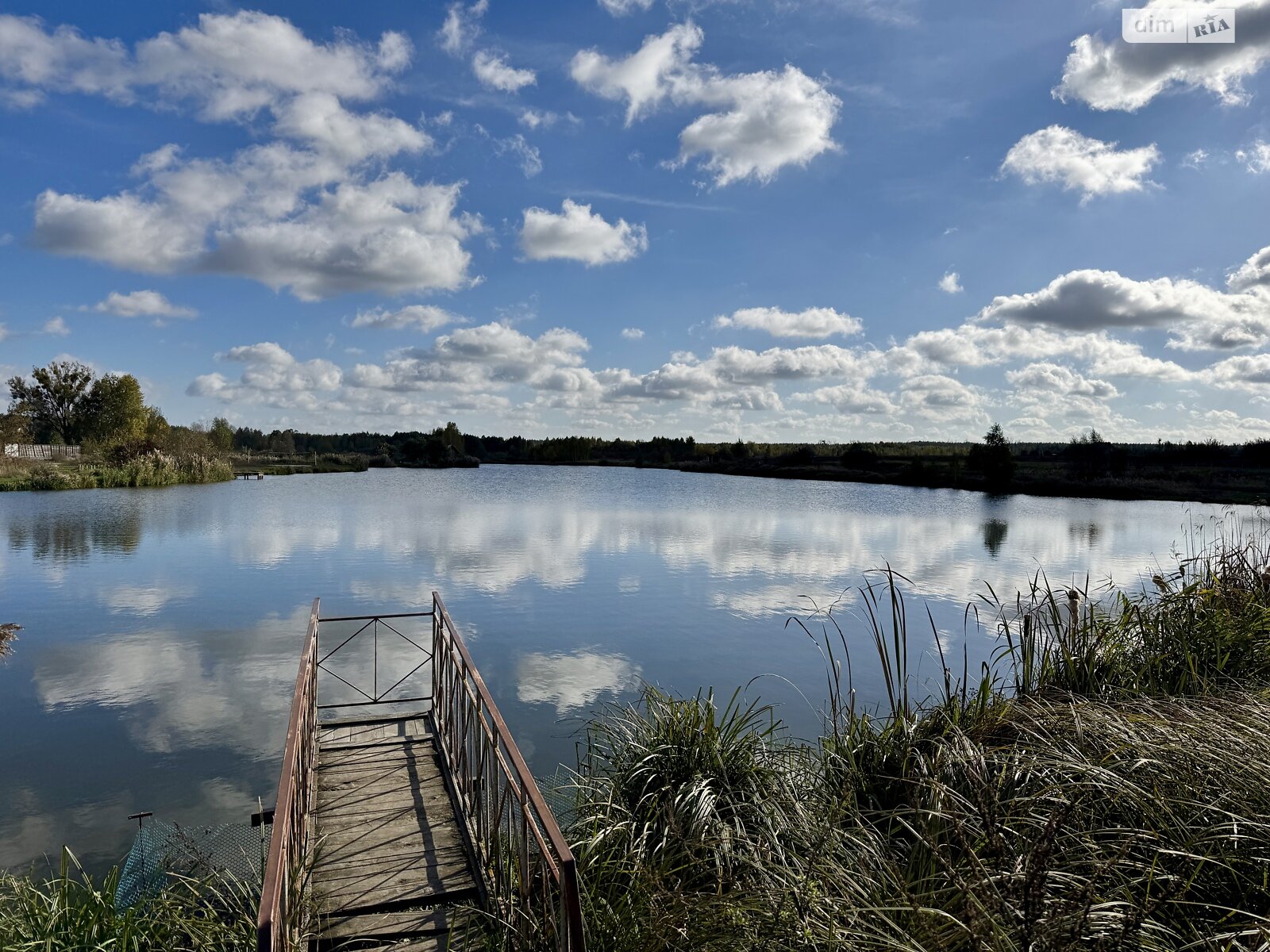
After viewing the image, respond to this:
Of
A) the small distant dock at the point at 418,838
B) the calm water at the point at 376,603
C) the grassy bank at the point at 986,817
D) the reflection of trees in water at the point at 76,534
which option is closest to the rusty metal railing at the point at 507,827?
the small distant dock at the point at 418,838

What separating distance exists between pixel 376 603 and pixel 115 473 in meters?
38.1

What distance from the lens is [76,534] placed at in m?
24.5

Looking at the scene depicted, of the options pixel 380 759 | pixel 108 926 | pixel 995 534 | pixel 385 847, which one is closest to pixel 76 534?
pixel 380 759

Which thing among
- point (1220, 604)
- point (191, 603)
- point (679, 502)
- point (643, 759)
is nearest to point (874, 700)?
point (1220, 604)

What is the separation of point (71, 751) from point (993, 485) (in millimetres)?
60437

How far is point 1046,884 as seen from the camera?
3.18m

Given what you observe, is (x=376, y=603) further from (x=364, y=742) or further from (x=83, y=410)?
(x=83, y=410)

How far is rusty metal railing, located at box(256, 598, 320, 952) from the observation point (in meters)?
2.97

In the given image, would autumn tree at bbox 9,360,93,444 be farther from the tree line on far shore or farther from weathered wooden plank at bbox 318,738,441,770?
weathered wooden plank at bbox 318,738,441,770

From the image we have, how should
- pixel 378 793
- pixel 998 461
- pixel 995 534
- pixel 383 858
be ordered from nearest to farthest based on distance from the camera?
pixel 383 858 → pixel 378 793 → pixel 995 534 → pixel 998 461

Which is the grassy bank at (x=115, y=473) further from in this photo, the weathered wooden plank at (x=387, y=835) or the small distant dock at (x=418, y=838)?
the weathered wooden plank at (x=387, y=835)

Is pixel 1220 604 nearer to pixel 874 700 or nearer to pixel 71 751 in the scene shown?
pixel 874 700

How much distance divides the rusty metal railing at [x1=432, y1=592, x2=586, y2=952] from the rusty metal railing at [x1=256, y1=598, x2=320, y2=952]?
112 centimetres

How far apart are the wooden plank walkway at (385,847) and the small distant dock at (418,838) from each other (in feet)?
0.04
